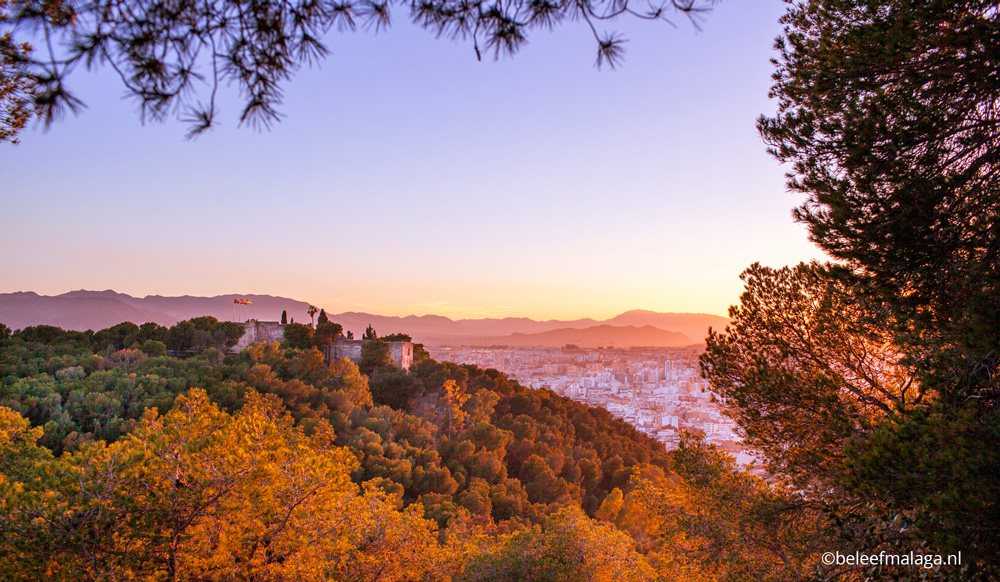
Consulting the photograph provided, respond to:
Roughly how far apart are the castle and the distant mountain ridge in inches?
175

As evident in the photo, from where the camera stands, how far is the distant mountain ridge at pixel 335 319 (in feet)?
129

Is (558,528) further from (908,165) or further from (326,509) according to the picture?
(908,165)

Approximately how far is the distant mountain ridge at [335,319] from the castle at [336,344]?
4.45 meters

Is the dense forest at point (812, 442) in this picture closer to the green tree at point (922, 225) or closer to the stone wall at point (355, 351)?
the green tree at point (922, 225)

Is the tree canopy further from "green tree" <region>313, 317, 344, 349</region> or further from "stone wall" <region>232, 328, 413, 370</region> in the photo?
"green tree" <region>313, 317, 344, 349</region>

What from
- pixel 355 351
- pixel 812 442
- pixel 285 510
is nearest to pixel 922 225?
pixel 812 442

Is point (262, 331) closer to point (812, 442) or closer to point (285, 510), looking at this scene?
point (285, 510)

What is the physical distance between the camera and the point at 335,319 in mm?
68500

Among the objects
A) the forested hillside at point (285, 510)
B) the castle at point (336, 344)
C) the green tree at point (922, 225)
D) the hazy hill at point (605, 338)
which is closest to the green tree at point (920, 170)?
the green tree at point (922, 225)

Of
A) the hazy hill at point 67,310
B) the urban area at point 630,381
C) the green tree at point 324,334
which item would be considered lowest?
the urban area at point 630,381

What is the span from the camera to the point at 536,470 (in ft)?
67.9

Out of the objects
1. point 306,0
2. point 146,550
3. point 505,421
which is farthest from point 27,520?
point 505,421

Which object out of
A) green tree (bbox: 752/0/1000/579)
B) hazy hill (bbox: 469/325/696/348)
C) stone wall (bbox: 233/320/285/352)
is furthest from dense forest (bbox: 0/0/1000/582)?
hazy hill (bbox: 469/325/696/348)

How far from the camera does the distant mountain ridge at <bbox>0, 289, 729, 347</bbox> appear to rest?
39.3 m
